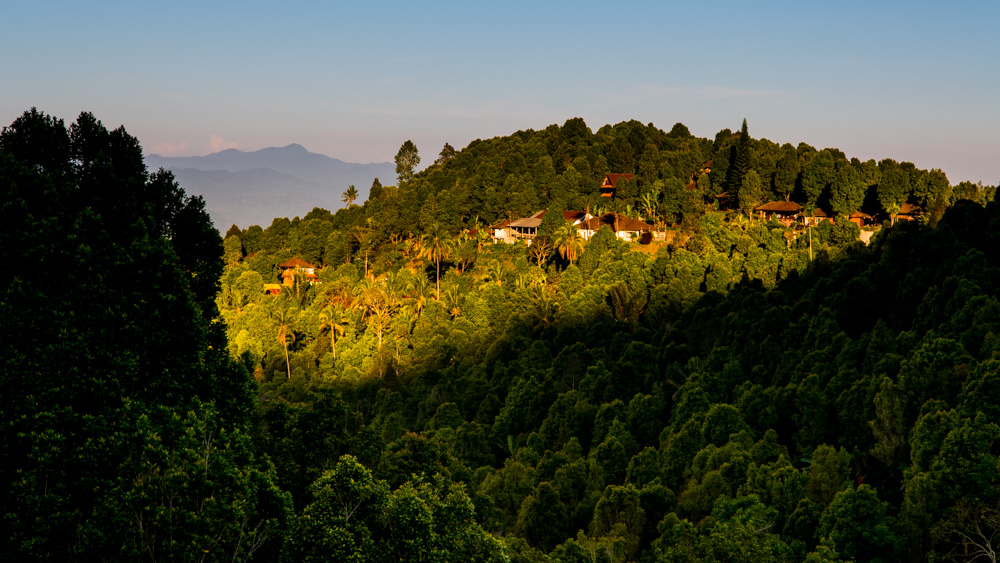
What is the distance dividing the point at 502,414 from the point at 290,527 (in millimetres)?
40422

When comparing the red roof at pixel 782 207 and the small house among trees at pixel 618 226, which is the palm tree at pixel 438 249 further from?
the red roof at pixel 782 207

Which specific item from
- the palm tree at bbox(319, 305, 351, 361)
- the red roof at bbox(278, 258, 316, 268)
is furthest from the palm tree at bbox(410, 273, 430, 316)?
the red roof at bbox(278, 258, 316, 268)

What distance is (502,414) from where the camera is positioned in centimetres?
5988

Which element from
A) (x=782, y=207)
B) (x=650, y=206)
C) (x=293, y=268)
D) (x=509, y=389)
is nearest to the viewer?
(x=509, y=389)

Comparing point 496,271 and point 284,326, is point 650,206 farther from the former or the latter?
point 284,326

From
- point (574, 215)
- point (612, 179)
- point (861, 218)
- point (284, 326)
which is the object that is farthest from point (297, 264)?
point (861, 218)

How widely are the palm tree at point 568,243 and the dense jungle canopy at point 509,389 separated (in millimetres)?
320

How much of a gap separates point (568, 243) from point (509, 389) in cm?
3807

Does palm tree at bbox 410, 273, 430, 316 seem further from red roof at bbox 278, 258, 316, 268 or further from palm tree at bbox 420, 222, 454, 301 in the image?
red roof at bbox 278, 258, 316, 268

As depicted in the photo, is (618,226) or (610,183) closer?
(618,226)

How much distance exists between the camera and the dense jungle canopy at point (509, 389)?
62.6 feet

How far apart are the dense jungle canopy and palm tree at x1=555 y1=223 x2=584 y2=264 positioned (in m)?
0.32

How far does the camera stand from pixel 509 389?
2505 inches

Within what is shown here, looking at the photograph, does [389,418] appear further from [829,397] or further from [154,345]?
[154,345]
